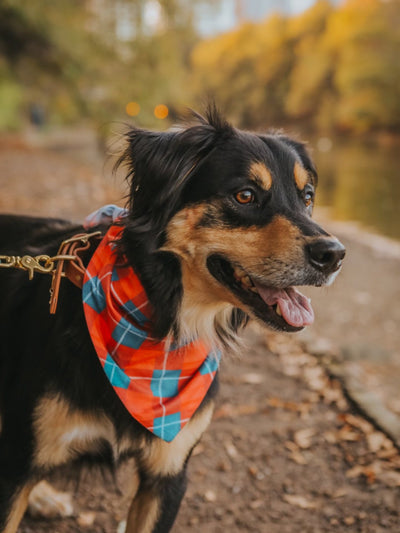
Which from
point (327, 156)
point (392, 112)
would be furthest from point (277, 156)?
point (392, 112)

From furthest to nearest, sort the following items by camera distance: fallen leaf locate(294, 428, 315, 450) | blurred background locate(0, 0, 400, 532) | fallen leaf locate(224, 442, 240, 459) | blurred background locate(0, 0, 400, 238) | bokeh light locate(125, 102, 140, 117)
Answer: bokeh light locate(125, 102, 140, 117), blurred background locate(0, 0, 400, 238), blurred background locate(0, 0, 400, 532), fallen leaf locate(294, 428, 315, 450), fallen leaf locate(224, 442, 240, 459)

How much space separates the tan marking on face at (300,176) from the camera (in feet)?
8.46

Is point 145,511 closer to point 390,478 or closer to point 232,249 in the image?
point 232,249

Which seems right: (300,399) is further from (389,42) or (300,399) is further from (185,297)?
(389,42)

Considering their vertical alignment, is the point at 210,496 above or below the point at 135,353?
below

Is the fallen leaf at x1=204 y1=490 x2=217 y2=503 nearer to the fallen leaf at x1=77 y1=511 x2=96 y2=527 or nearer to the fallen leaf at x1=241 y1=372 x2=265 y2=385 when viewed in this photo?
the fallen leaf at x1=77 y1=511 x2=96 y2=527

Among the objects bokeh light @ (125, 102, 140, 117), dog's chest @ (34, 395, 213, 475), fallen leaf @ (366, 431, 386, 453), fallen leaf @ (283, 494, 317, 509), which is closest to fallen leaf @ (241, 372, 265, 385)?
fallen leaf @ (366, 431, 386, 453)

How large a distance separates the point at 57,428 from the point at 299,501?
189 cm

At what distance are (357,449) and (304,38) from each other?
203 feet

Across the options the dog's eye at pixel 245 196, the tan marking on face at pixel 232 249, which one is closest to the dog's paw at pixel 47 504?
the tan marking on face at pixel 232 249

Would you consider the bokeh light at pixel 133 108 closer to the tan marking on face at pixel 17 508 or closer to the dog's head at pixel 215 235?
the dog's head at pixel 215 235

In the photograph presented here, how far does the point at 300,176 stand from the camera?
2.60m

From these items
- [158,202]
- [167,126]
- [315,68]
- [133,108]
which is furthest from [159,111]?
[315,68]

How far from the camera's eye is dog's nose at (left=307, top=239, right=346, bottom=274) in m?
2.22
